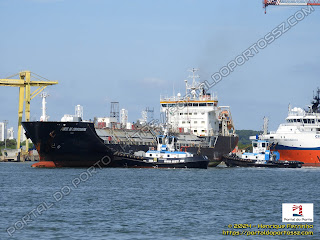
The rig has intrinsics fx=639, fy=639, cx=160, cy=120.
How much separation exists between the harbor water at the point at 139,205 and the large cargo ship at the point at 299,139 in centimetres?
2932

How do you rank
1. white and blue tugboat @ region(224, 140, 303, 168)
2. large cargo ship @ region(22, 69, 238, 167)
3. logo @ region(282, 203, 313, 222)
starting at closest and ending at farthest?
logo @ region(282, 203, 313, 222) < large cargo ship @ region(22, 69, 238, 167) < white and blue tugboat @ region(224, 140, 303, 168)

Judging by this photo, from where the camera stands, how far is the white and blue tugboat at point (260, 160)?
223 ft

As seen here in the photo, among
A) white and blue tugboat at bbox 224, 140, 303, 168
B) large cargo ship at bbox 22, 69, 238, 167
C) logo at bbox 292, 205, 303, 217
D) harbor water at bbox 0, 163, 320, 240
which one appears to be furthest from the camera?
white and blue tugboat at bbox 224, 140, 303, 168

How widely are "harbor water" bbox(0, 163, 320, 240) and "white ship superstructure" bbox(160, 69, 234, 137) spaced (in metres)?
27.1

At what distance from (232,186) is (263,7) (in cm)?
3101

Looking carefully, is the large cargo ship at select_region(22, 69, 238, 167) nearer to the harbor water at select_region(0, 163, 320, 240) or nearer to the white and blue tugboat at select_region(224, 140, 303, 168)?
the white and blue tugboat at select_region(224, 140, 303, 168)

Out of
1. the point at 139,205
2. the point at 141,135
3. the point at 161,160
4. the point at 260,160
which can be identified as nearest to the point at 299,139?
the point at 260,160

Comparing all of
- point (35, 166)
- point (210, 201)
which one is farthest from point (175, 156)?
point (210, 201)

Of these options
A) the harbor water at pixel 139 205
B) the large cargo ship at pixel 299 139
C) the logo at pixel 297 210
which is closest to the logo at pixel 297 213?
the logo at pixel 297 210

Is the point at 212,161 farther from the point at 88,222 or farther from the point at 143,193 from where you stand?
the point at 88,222

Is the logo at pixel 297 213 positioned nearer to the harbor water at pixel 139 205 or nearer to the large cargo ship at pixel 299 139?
the harbor water at pixel 139 205

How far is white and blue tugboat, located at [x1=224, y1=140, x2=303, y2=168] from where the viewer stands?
6788 centimetres

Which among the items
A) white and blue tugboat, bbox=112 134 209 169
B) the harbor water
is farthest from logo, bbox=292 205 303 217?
white and blue tugboat, bbox=112 134 209 169

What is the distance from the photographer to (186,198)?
34.1 m
